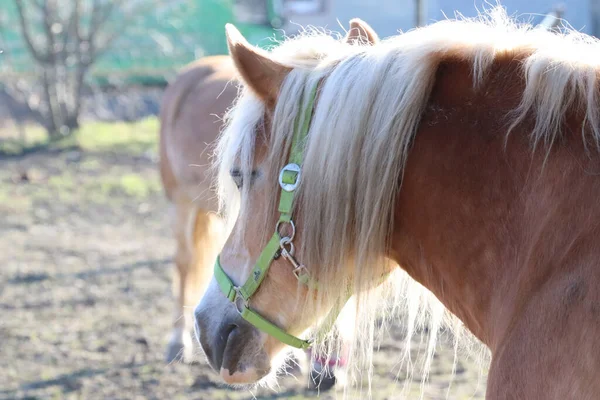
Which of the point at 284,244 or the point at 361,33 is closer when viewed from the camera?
the point at 284,244

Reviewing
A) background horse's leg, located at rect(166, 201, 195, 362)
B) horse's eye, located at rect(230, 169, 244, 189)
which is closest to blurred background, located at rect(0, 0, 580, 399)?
background horse's leg, located at rect(166, 201, 195, 362)

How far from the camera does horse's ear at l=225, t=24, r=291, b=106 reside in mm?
→ 1683

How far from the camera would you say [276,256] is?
5.48 ft

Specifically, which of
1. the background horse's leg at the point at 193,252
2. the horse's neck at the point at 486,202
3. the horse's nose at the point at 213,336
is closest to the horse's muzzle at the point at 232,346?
the horse's nose at the point at 213,336

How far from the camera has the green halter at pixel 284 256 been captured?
1.61 metres

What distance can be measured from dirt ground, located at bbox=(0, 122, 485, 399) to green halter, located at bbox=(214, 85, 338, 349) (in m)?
1.06

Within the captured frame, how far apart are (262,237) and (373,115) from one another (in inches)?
15.9

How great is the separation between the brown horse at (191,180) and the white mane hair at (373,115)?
2560 mm

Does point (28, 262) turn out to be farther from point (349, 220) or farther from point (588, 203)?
point (588, 203)

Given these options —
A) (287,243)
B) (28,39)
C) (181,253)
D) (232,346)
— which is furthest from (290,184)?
(28,39)

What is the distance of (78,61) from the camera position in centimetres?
1111

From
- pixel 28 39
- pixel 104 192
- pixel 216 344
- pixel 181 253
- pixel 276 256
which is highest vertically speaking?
pixel 28 39

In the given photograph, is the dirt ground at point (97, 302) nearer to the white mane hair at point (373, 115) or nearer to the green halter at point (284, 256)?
the green halter at point (284, 256)

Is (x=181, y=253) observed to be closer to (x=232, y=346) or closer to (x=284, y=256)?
(x=232, y=346)
